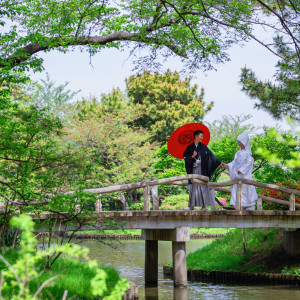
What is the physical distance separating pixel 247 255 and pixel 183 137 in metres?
4.83

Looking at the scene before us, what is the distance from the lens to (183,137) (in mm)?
11883

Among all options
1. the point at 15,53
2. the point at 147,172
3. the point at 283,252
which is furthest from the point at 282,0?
the point at 147,172

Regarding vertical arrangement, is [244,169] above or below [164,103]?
below

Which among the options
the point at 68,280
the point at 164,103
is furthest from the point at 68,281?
the point at 164,103

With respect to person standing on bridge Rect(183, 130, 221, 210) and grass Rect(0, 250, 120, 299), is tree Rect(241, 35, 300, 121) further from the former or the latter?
grass Rect(0, 250, 120, 299)

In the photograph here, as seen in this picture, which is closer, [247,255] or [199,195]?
[199,195]

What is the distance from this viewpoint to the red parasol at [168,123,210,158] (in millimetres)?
11727

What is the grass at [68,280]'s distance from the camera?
22.8 ft

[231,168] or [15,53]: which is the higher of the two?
[15,53]

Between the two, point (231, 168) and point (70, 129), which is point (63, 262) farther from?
point (70, 129)

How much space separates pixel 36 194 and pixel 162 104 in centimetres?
2981

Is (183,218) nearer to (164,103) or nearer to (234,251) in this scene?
(234,251)

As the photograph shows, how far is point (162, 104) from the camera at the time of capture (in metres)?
37.8

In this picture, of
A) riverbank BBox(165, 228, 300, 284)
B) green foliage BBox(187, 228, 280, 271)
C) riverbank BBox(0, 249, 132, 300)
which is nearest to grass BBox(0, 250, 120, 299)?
riverbank BBox(0, 249, 132, 300)
